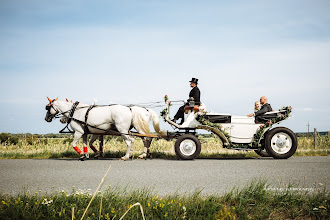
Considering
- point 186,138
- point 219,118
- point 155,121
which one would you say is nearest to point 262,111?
point 219,118

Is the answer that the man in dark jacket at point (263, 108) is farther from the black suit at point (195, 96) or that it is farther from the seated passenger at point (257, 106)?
the black suit at point (195, 96)

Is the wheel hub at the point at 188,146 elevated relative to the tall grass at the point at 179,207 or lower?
elevated

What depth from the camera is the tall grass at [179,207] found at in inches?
175

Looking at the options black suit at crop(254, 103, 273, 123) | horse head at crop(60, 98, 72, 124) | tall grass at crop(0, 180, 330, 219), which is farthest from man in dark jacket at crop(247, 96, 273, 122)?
horse head at crop(60, 98, 72, 124)

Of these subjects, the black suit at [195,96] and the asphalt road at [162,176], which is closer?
the asphalt road at [162,176]

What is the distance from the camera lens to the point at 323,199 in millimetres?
5020

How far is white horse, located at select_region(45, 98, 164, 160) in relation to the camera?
36.4ft

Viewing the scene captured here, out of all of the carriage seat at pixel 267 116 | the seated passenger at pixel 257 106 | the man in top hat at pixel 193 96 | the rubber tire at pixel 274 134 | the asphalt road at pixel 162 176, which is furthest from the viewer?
the seated passenger at pixel 257 106

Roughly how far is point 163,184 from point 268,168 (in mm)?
3511

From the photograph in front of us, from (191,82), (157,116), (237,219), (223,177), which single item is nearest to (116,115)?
(157,116)

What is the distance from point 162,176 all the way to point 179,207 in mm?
2965

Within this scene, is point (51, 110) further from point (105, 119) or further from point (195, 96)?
point (195, 96)

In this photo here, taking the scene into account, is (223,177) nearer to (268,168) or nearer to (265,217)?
(268,168)

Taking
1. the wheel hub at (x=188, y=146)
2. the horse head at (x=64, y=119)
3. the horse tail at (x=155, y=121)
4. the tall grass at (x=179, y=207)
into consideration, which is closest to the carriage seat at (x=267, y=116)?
the wheel hub at (x=188, y=146)
